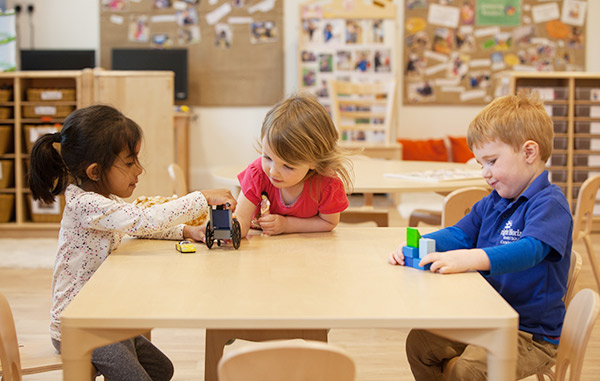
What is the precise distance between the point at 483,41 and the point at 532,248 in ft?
19.2

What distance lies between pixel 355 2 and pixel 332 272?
535 centimetres

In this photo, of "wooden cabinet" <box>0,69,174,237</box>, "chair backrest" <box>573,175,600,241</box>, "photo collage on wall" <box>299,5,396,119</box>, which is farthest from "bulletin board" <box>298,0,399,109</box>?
"chair backrest" <box>573,175,600,241</box>

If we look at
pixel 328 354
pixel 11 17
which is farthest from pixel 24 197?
pixel 328 354

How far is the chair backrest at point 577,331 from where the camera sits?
122 cm

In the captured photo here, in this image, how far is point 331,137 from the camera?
174 cm

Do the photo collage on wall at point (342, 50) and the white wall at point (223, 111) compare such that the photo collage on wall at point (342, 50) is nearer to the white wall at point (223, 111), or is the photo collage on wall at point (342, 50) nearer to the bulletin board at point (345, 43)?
the bulletin board at point (345, 43)

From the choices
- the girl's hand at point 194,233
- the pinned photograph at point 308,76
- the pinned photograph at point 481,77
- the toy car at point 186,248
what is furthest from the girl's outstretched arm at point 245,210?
the pinned photograph at point 481,77

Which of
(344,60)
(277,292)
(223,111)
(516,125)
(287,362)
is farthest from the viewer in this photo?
(223,111)

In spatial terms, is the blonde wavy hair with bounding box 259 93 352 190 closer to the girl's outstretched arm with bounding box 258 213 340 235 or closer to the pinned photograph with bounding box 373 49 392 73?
the girl's outstretched arm with bounding box 258 213 340 235

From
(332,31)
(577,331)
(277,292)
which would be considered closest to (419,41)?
(332,31)

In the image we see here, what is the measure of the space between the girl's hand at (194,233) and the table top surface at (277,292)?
3.8 inches

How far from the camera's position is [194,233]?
5.46ft

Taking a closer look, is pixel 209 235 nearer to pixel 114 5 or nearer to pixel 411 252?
pixel 411 252

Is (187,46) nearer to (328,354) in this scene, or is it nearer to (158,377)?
(158,377)
